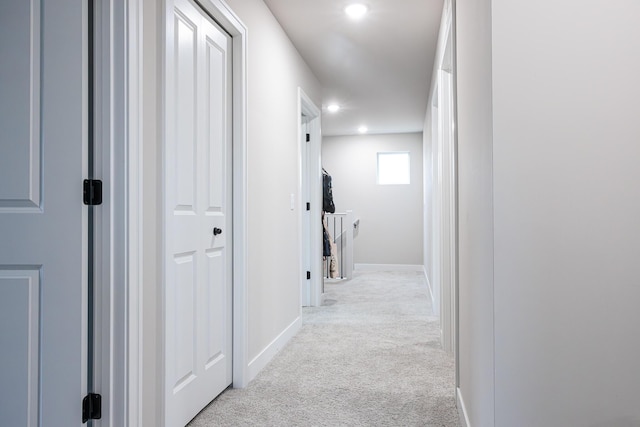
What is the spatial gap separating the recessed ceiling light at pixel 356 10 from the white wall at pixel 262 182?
1.78 feet

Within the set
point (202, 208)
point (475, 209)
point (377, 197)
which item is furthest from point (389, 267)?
point (475, 209)

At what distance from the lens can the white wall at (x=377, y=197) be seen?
7.88m

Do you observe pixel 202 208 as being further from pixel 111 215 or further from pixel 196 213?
pixel 111 215

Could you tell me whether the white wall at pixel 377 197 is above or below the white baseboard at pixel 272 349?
above

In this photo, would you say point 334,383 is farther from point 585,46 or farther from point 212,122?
point 585,46

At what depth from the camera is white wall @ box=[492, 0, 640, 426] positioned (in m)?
1.23

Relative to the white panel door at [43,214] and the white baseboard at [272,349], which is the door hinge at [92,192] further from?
the white baseboard at [272,349]

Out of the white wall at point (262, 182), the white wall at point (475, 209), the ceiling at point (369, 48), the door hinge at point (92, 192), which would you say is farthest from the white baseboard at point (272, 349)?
the ceiling at point (369, 48)

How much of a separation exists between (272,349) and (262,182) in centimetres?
115

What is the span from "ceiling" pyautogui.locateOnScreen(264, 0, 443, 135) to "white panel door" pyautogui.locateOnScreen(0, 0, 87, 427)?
5.78 ft

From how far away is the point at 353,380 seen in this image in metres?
2.56

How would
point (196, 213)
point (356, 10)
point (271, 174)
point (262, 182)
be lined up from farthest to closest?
1. point (271, 174)
2. point (356, 10)
3. point (262, 182)
4. point (196, 213)

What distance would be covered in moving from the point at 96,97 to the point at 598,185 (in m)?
1.60

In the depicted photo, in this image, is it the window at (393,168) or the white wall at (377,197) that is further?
the window at (393,168)
